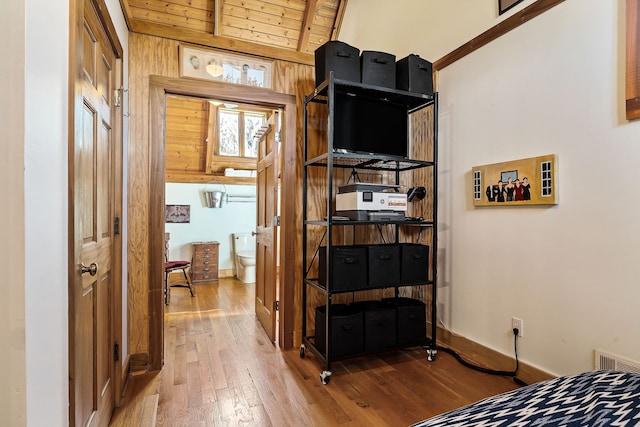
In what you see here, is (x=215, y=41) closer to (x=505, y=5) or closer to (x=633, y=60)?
(x=505, y=5)

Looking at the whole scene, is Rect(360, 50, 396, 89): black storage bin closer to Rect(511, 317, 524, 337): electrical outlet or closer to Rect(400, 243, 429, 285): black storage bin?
Rect(400, 243, 429, 285): black storage bin

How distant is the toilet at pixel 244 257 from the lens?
5234 millimetres

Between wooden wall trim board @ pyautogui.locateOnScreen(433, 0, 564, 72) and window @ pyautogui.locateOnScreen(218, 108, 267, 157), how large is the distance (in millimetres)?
3335

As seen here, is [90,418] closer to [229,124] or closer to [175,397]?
[175,397]

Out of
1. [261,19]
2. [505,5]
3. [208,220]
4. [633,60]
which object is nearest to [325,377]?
[633,60]

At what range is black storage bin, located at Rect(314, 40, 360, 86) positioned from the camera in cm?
226

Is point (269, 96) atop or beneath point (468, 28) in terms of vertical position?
beneath

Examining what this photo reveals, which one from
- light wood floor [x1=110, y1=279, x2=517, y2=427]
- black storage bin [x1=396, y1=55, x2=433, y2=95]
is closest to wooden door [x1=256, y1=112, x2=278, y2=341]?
light wood floor [x1=110, y1=279, x2=517, y2=427]

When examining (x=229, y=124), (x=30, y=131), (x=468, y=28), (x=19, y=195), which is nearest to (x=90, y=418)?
(x=19, y=195)

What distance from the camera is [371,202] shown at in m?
2.38

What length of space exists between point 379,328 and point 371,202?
0.94 m

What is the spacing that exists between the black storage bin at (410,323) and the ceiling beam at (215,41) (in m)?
2.20

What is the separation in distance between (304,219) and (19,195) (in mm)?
2016

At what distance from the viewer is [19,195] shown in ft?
2.59
